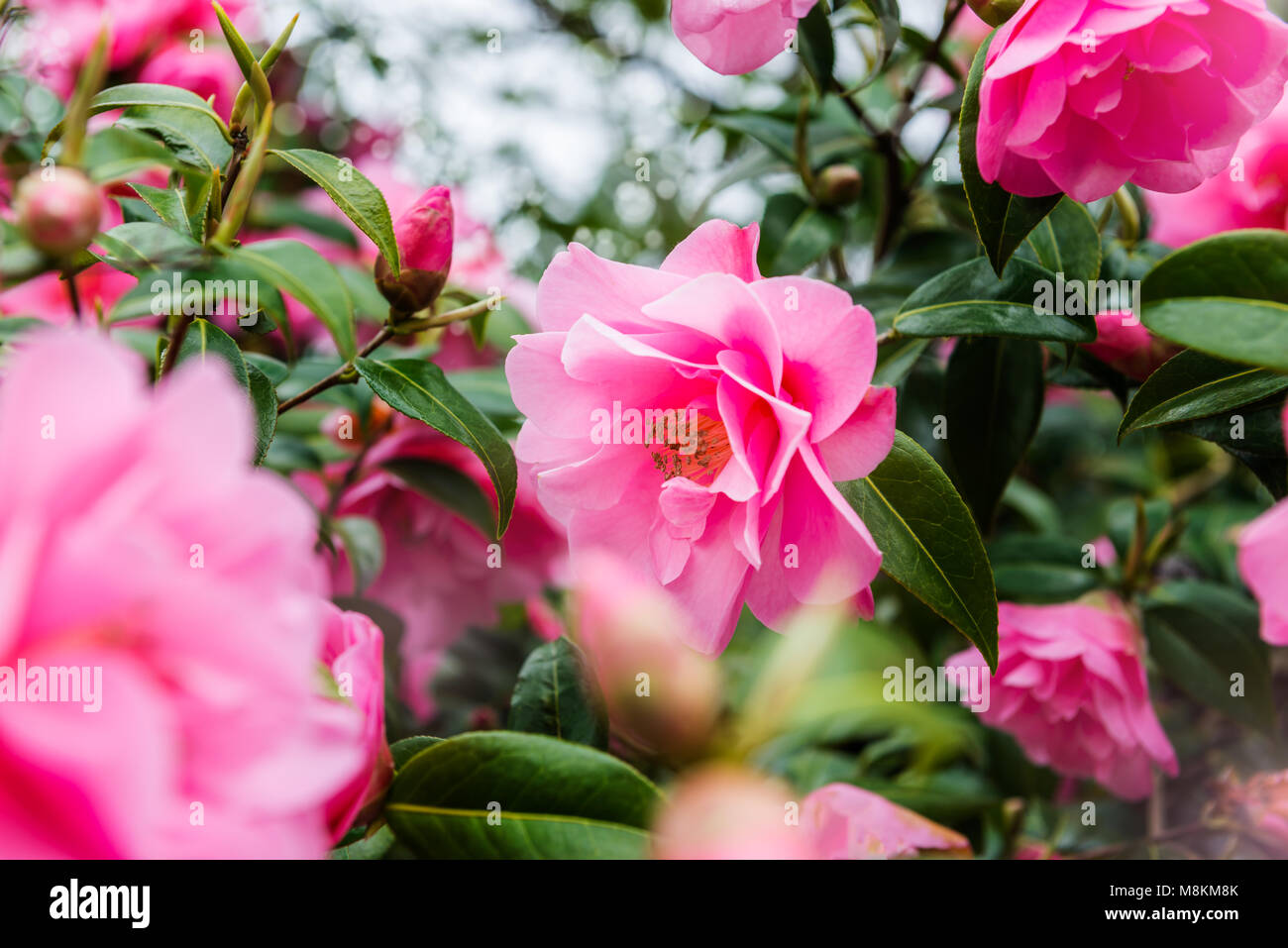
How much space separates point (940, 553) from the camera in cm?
55

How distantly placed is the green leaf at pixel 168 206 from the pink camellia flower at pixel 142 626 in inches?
10.9

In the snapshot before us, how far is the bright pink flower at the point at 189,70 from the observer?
0.97m

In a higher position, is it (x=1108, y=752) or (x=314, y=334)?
(x=314, y=334)

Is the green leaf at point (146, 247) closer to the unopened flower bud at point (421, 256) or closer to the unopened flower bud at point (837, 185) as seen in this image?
the unopened flower bud at point (421, 256)

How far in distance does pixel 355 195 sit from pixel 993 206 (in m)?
0.38

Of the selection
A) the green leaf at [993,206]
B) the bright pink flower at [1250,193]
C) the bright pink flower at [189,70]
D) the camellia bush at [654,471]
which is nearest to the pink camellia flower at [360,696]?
the camellia bush at [654,471]

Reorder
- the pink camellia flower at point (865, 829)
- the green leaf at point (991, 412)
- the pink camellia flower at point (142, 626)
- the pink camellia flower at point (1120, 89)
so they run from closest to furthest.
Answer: the pink camellia flower at point (142, 626), the pink camellia flower at point (1120, 89), the pink camellia flower at point (865, 829), the green leaf at point (991, 412)

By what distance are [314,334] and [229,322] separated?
0.45ft

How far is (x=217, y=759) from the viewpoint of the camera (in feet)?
0.98

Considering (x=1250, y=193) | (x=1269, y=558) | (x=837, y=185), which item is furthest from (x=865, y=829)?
(x=1250, y=193)
